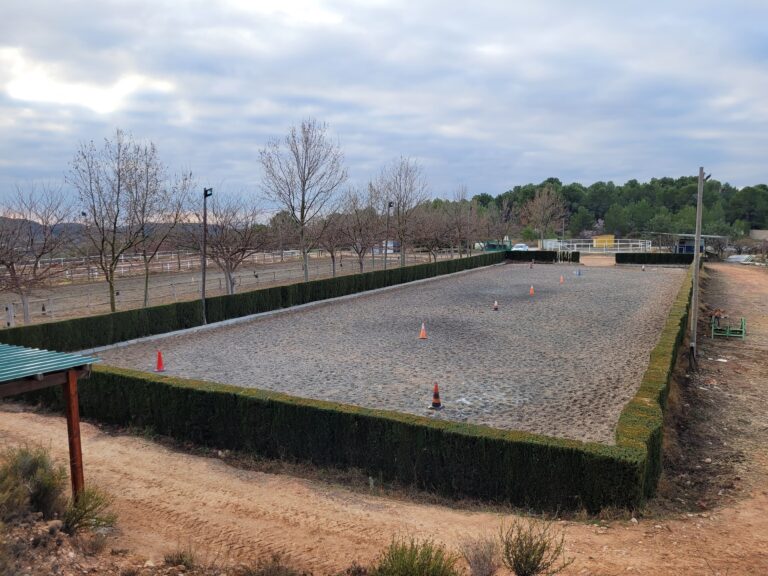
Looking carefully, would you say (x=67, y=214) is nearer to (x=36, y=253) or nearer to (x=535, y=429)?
(x=36, y=253)

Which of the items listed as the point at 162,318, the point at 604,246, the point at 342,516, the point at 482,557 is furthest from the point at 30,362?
the point at 604,246

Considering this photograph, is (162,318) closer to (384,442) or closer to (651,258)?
(384,442)

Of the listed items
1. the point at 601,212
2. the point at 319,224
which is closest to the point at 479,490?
the point at 319,224

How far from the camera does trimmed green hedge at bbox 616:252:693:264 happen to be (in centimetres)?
5041

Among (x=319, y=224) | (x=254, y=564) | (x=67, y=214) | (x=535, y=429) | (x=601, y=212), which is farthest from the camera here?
(x=601, y=212)

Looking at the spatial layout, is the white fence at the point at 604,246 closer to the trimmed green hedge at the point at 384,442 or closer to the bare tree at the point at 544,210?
the bare tree at the point at 544,210

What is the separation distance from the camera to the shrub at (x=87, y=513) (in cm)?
642

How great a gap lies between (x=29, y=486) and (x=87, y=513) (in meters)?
0.74

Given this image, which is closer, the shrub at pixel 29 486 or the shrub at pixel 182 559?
the shrub at pixel 182 559

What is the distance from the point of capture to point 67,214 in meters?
23.5

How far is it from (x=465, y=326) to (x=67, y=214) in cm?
1688

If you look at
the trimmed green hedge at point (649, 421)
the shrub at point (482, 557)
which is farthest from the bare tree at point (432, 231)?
the shrub at point (482, 557)

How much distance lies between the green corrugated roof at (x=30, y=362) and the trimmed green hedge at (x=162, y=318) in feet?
29.4

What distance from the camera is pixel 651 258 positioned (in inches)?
2040
